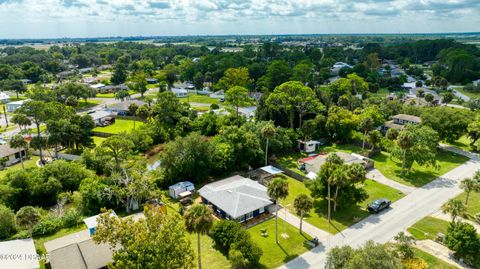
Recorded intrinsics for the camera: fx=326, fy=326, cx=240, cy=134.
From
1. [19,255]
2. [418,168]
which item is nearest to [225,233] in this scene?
[19,255]

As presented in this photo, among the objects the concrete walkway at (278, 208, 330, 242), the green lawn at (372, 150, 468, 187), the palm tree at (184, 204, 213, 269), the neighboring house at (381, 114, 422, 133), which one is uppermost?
the palm tree at (184, 204, 213, 269)

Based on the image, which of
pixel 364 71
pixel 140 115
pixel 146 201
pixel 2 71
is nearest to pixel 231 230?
pixel 146 201

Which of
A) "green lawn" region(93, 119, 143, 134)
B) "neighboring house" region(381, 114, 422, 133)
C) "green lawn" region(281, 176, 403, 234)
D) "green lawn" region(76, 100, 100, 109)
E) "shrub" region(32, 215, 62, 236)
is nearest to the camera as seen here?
"shrub" region(32, 215, 62, 236)

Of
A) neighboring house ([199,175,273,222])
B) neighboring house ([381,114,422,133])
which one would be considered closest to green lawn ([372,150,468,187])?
neighboring house ([381,114,422,133])

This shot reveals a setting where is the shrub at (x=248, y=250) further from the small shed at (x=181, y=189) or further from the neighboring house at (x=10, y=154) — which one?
the neighboring house at (x=10, y=154)

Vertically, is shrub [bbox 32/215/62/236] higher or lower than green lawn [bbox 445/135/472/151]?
lower

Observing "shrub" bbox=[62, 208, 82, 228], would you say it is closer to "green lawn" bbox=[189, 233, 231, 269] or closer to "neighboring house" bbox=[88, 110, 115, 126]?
"green lawn" bbox=[189, 233, 231, 269]

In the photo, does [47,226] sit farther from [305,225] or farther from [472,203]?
[472,203]

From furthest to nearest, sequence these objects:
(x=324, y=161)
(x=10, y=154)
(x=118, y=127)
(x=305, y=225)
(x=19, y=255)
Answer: (x=118, y=127)
(x=10, y=154)
(x=324, y=161)
(x=305, y=225)
(x=19, y=255)

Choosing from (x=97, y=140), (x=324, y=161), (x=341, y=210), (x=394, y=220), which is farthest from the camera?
(x=97, y=140)
